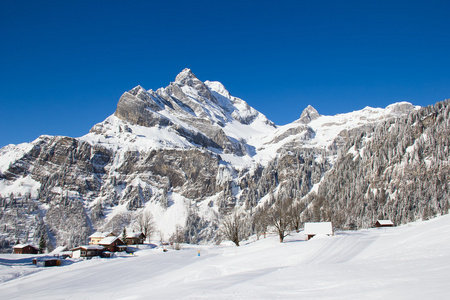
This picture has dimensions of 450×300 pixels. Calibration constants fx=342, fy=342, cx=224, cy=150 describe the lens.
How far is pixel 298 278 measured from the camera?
2245 centimetres

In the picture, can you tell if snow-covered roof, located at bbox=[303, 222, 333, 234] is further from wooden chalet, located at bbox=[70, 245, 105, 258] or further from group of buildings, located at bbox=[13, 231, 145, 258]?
wooden chalet, located at bbox=[70, 245, 105, 258]

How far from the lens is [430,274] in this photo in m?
18.6

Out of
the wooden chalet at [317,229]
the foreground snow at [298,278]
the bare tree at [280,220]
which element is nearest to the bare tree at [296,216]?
the bare tree at [280,220]

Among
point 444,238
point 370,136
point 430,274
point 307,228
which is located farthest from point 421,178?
point 430,274

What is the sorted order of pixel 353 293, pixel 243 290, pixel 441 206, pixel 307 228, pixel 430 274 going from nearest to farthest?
pixel 353 293 < pixel 430 274 < pixel 243 290 < pixel 307 228 < pixel 441 206

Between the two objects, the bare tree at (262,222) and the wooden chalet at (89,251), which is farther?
the bare tree at (262,222)

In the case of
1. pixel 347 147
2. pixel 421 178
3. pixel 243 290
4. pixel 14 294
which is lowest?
pixel 14 294

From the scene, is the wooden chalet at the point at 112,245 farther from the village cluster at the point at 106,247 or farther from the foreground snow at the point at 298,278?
the foreground snow at the point at 298,278

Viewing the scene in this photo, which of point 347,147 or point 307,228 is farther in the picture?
point 347,147

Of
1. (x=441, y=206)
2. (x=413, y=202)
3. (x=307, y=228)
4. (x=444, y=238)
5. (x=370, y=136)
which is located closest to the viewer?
(x=444, y=238)

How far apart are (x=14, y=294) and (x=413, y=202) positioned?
451 feet

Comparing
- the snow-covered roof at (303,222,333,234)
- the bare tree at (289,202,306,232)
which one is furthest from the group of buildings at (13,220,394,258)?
the bare tree at (289,202,306,232)

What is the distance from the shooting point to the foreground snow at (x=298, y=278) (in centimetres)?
1730

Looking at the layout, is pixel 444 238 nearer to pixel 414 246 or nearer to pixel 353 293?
pixel 414 246
